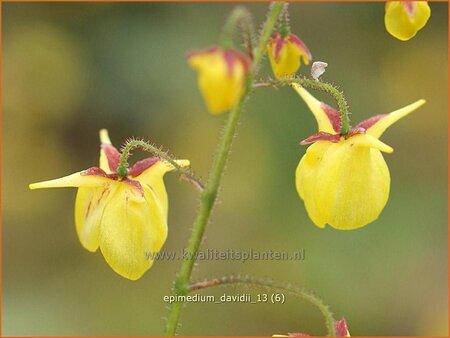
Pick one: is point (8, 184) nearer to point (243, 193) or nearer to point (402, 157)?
point (243, 193)

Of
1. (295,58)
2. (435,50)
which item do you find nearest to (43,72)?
(435,50)

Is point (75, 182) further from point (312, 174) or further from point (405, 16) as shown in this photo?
point (405, 16)

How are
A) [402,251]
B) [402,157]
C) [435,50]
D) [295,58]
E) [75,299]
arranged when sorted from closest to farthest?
1. [295,58]
2. [75,299]
3. [402,251]
4. [402,157]
5. [435,50]

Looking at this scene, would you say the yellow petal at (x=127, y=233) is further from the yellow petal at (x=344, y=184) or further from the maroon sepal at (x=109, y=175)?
the yellow petal at (x=344, y=184)

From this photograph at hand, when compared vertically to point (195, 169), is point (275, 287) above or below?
below

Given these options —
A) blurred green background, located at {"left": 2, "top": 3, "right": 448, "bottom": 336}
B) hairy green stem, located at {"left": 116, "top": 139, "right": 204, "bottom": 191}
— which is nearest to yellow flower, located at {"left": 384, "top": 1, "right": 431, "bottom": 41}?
hairy green stem, located at {"left": 116, "top": 139, "right": 204, "bottom": 191}

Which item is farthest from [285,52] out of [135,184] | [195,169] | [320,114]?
[195,169]
